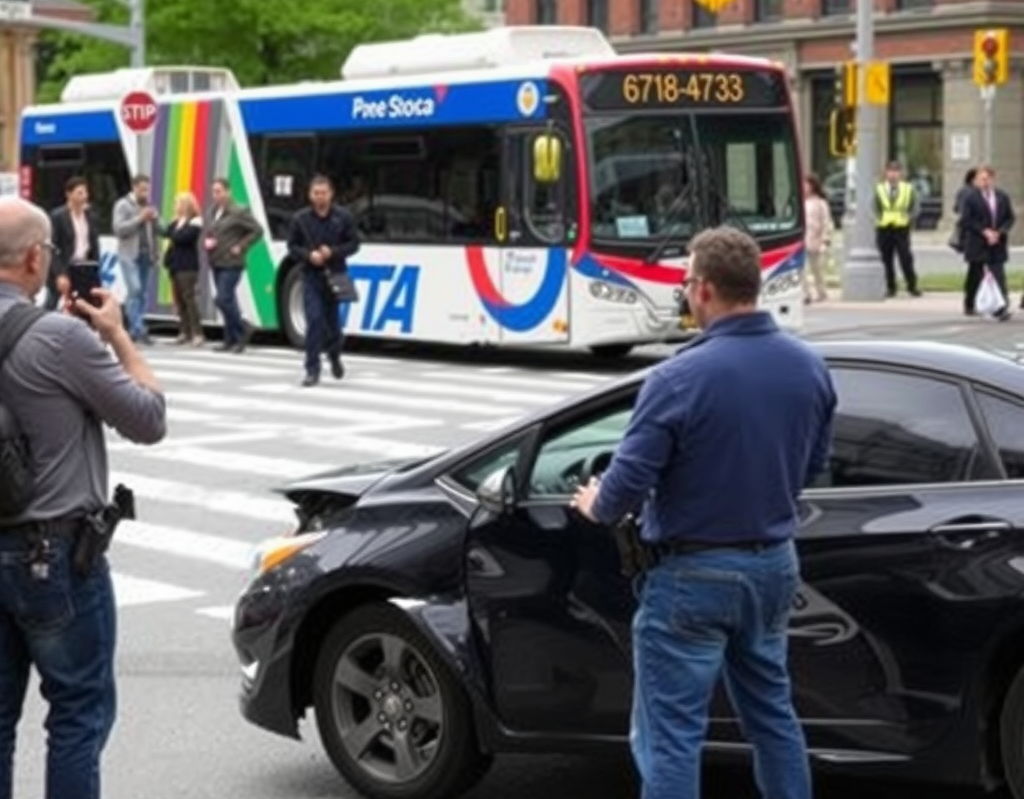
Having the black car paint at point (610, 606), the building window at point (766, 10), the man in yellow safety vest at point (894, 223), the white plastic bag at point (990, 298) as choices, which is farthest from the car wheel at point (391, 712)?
the building window at point (766, 10)

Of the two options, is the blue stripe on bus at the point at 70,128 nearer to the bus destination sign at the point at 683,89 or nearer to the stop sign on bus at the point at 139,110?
the stop sign on bus at the point at 139,110

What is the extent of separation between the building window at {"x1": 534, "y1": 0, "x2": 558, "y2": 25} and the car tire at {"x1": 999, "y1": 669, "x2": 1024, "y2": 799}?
63.7 metres

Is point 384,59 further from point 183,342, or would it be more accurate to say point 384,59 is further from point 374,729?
point 374,729

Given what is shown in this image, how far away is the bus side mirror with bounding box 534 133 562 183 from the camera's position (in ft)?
64.7

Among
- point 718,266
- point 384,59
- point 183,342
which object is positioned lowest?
point 183,342

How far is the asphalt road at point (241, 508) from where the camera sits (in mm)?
6738

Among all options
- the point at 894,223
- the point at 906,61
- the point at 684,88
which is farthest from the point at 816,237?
the point at 906,61

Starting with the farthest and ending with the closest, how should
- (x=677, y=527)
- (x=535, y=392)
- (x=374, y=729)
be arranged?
(x=535, y=392) → (x=374, y=729) → (x=677, y=527)

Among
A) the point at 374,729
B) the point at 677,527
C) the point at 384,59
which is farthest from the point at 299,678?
the point at 384,59

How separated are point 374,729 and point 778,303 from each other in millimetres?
15106

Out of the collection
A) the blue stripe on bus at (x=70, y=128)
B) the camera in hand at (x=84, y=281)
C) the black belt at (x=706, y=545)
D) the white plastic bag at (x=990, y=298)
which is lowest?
the white plastic bag at (x=990, y=298)

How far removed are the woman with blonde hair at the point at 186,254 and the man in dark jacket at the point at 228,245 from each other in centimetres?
47

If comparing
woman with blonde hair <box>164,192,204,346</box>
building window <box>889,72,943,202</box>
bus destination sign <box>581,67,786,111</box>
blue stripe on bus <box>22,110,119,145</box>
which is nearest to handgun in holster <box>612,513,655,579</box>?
bus destination sign <box>581,67,786,111</box>

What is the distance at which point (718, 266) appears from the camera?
4922mm
